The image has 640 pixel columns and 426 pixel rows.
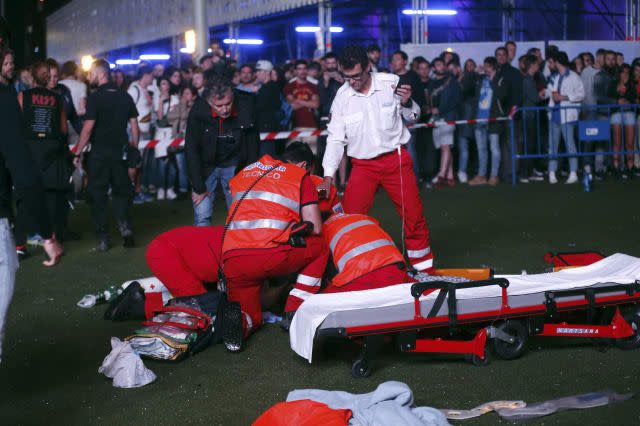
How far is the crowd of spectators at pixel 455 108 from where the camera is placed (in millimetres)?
11234

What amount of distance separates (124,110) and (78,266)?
1713 mm

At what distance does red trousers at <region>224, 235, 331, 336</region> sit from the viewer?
4.61 meters

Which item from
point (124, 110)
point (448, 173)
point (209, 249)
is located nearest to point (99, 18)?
point (448, 173)

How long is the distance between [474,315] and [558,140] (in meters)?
9.00

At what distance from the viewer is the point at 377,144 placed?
5.73 meters

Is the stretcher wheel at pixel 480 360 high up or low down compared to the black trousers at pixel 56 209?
down

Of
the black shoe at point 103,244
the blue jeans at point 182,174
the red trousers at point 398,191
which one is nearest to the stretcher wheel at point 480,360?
the red trousers at point 398,191

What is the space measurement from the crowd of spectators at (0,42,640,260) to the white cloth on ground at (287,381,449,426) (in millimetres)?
7635

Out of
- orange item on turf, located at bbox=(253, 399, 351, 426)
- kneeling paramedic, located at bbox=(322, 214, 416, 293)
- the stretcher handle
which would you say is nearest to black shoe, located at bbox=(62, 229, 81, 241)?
kneeling paramedic, located at bbox=(322, 214, 416, 293)

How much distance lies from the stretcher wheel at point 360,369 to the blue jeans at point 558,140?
908cm

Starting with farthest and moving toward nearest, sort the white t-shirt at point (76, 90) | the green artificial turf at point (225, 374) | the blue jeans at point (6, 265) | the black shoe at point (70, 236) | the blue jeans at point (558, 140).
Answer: the blue jeans at point (558, 140)
the white t-shirt at point (76, 90)
the black shoe at point (70, 236)
the green artificial turf at point (225, 374)
the blue jeans at point (6, 265)

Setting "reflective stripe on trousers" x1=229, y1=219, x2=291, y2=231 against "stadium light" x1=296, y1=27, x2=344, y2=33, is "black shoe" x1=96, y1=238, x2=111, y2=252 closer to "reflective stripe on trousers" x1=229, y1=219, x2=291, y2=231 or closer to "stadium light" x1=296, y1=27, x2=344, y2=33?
"reflective stripe on trousers" x1=229, y1=219, x2=291, y2=231

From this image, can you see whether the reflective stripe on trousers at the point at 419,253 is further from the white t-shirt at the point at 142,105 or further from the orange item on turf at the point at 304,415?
the white t-shirt at the point at 142,105

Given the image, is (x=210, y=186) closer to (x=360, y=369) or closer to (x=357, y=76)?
(x=357, y=76)
